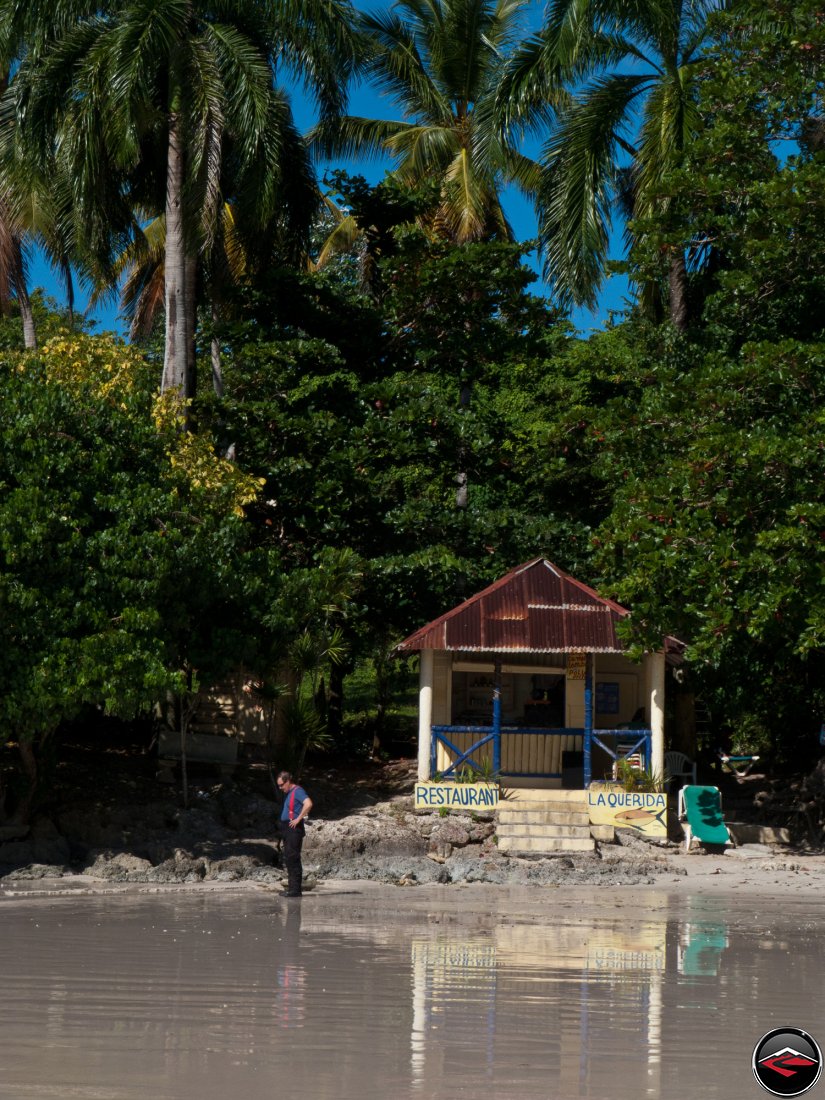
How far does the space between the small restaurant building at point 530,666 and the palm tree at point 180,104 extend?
250 inches

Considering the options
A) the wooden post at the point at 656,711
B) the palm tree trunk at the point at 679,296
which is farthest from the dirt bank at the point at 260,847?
the palm tree trunk at the point at 679,296

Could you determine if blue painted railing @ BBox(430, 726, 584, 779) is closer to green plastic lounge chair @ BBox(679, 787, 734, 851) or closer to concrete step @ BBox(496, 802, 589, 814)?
concrete step @ BBox(496, 802, 589, 814)

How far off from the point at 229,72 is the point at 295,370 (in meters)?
5.11

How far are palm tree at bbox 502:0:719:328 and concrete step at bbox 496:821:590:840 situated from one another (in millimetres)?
8960

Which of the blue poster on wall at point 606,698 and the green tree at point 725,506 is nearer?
the green tree at point 725,506

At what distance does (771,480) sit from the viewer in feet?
57.1

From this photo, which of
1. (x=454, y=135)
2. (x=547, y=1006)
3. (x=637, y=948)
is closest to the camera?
(x=547, y=1006)

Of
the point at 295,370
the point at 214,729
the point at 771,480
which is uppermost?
the point at 295,370

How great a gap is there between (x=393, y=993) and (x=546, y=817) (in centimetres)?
1037

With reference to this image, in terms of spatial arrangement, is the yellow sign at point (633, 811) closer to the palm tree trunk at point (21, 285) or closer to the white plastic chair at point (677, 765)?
the white plastic chair at point (677, 765)

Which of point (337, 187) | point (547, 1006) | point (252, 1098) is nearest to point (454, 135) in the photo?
point (337, 187)

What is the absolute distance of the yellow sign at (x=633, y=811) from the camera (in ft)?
64.1

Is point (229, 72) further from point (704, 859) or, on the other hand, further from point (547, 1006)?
point (547, 1006)

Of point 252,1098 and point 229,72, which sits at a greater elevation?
point 229,72
